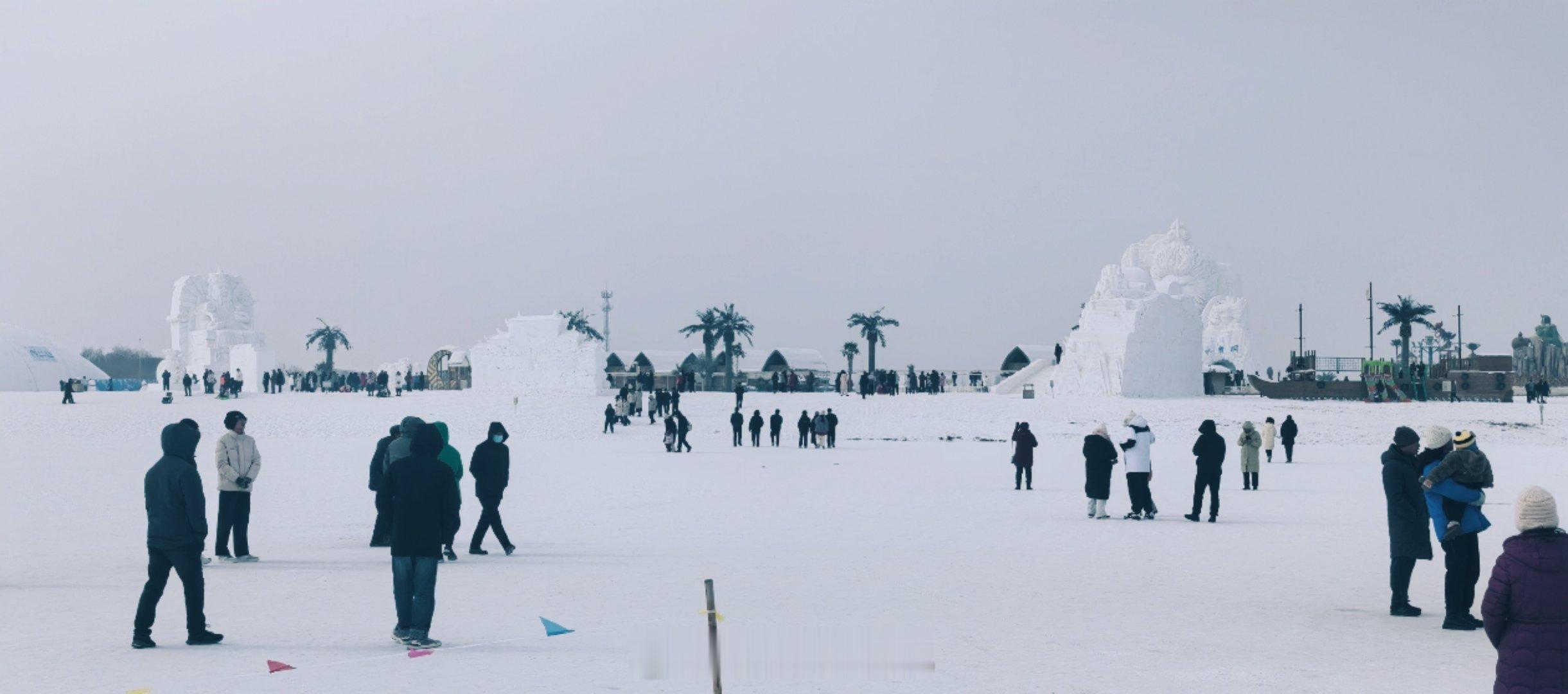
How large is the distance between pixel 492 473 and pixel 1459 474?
25.2ft

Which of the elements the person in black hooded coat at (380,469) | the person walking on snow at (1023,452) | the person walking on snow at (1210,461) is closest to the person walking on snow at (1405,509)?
the person walking on snow at (1210,461)

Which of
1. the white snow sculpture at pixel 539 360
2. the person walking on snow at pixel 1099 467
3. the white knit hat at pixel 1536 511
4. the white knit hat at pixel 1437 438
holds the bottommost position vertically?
the person walking on snow at pixel 1099 467

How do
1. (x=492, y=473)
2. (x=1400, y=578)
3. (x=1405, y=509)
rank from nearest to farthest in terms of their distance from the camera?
(x=1405, y=509) < (x=1400, y=578) < (x=492, y=473)

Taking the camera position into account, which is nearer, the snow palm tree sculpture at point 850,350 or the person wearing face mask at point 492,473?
the person wearing face mask at point 492,473

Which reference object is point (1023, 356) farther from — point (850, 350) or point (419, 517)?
point (419, 517)

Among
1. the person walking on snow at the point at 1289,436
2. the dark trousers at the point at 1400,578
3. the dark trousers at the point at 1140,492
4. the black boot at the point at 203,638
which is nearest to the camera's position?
the black boot at the point at 203,638

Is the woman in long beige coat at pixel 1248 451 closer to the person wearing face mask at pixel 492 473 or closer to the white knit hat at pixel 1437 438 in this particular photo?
the white knit hat at pixel 1437 438

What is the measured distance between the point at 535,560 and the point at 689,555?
1.40 m

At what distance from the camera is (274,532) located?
1415cm

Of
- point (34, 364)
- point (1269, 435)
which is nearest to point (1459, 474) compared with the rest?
point (1269, 435)

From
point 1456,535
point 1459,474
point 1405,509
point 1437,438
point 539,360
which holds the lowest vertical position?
point 1456,535

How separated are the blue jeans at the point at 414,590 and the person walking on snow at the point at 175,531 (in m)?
1.16

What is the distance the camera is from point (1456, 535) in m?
8.12

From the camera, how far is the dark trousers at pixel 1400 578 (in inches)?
349
